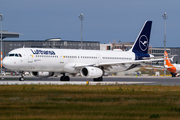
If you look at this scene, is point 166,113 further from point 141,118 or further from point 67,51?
point 67,51

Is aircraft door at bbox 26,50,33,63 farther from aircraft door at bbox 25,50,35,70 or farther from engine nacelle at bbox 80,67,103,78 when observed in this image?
engine nacelle at bbox 80,67,103,78

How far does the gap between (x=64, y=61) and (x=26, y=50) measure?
18.7ft

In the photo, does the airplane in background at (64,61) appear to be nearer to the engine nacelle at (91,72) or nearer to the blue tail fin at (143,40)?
the engine nacelle at (91,72)

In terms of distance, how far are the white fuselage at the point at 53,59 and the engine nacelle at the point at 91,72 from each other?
1.62m

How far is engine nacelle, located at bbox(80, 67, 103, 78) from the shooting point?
155ft

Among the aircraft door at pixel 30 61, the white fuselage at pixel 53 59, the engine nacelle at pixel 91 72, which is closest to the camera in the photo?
the white fuselage at pixel 53 59

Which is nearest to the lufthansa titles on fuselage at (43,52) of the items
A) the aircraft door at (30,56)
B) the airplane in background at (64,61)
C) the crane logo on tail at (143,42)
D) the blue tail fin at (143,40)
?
the airplane in background at (64,61)

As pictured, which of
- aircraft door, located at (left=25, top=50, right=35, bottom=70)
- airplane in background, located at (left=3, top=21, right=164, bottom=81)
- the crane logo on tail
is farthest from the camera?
the crane logo on tail

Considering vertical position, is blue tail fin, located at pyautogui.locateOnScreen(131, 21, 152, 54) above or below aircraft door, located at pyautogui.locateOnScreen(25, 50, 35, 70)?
above

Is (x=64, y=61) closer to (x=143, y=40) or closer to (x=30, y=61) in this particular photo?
(x=30, y=61)

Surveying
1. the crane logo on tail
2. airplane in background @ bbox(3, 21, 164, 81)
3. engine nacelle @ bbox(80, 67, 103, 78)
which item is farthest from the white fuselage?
the crane logo on tail

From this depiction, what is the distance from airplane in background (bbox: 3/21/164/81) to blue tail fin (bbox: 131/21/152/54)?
6.41 ft

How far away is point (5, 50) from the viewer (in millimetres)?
150625

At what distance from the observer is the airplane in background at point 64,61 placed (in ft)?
149
